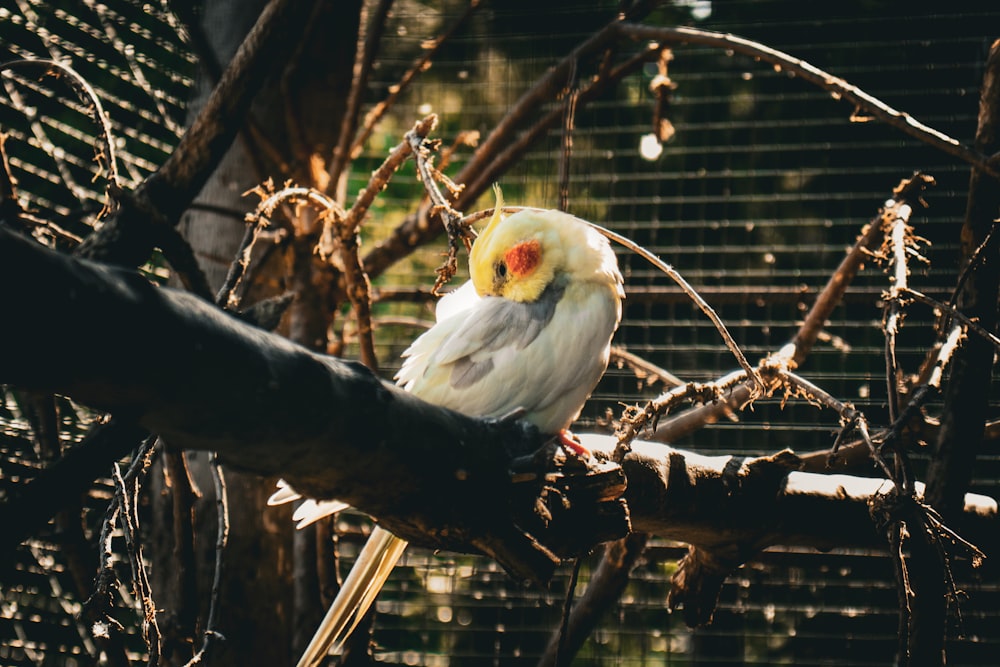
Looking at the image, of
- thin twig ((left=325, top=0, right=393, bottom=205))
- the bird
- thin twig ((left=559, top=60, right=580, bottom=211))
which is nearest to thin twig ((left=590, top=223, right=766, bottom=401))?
the bird

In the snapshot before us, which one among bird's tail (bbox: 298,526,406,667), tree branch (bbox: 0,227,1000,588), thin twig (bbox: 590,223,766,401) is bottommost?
bird's tail (bbox: 298,526,406,667)

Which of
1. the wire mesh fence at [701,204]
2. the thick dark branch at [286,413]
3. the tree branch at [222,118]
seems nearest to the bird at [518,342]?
the thick dark branch at [286,413]

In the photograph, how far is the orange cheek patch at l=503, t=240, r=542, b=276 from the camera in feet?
3.91

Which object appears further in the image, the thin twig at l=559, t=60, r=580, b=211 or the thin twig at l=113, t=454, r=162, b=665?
the thin twig at l=559, t=60, r=580, b=211

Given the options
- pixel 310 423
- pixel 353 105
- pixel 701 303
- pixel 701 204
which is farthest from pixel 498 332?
pixel 701 204

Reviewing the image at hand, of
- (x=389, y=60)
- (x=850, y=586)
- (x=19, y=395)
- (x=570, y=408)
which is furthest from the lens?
(x=389, y=60)

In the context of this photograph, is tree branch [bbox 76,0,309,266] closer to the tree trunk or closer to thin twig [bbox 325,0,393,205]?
the tree trunk

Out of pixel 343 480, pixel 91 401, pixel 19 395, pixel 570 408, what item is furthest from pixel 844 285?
pixel 19 395

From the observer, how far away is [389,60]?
8.89 ft

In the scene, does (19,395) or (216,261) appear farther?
(19,395)

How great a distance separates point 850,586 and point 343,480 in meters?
1.93

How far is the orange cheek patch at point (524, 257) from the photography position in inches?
46.9

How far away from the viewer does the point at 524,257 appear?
120 cm

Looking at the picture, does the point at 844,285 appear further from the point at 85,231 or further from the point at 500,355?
the point at 85,231
